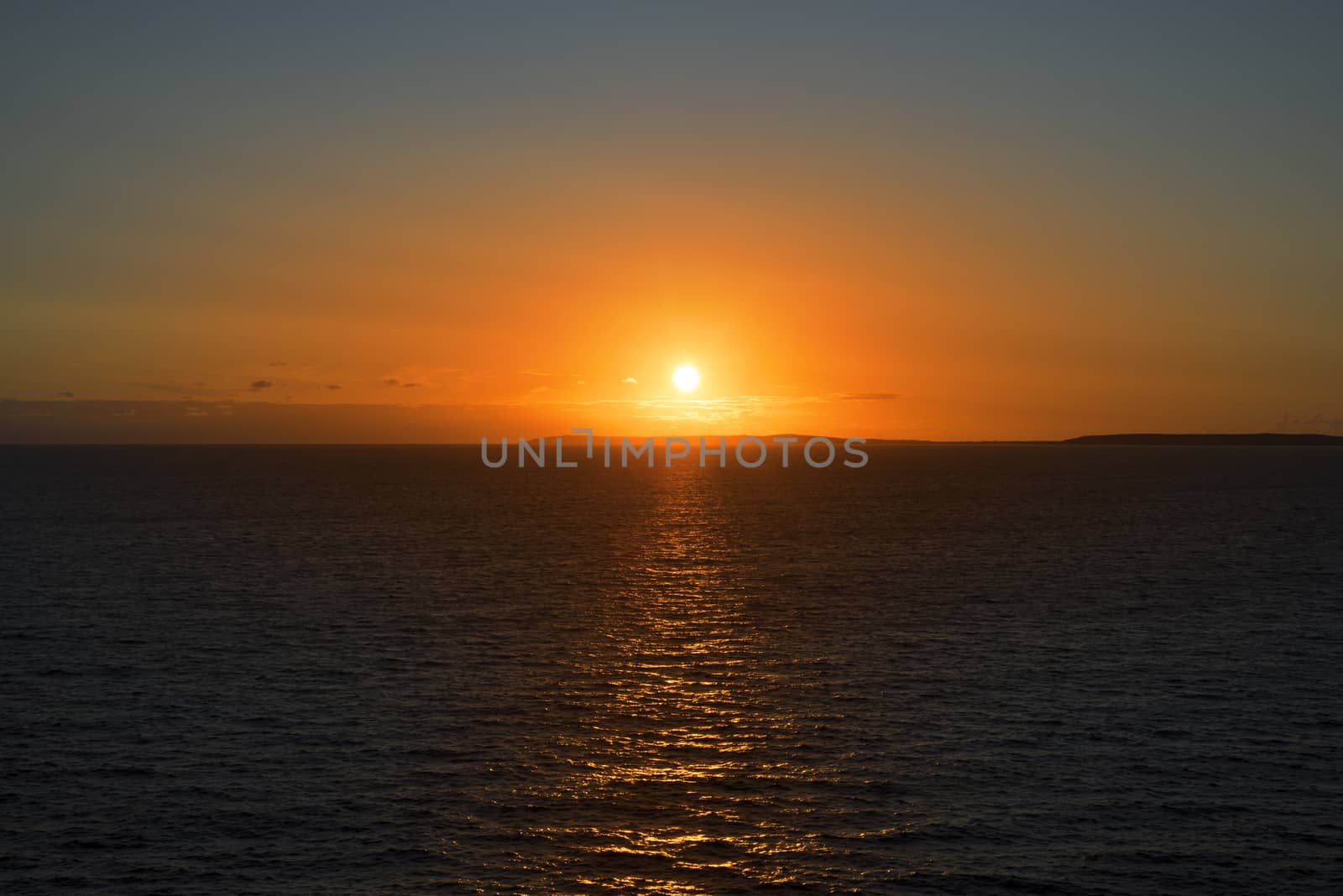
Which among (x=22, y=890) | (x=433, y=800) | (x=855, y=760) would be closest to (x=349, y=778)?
(x=433, y=800)

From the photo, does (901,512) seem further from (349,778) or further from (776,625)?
(349,778)

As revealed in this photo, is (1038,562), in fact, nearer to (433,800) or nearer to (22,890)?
(433,800)

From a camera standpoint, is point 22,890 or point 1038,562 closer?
→ point 22,890

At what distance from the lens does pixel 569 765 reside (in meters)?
41.6

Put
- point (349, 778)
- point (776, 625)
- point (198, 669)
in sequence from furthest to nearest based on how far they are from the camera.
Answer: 1. point (776, 625)
2. point (198, 669)
3. point (349, 778)

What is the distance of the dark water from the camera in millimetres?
33750

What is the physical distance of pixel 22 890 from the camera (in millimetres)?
31219

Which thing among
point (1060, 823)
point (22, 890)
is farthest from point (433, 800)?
point (1060, 823)

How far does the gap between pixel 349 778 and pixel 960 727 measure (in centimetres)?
2513

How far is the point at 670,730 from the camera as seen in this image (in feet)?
153

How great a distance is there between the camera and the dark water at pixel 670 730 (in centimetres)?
3375

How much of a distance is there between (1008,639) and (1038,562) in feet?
131

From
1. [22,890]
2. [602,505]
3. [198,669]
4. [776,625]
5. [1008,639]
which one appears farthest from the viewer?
[602,505]

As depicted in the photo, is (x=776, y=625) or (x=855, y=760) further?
(x=776, y=625)
